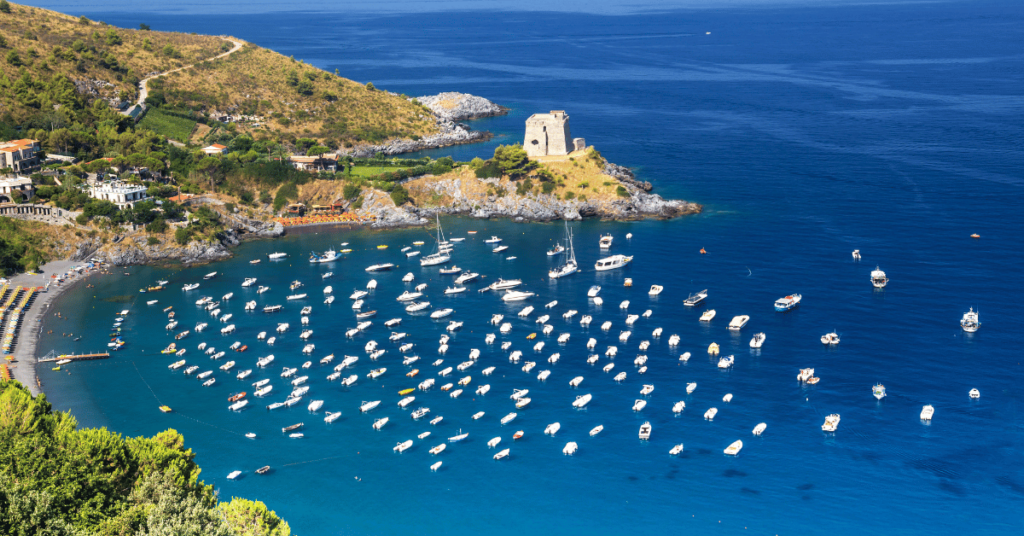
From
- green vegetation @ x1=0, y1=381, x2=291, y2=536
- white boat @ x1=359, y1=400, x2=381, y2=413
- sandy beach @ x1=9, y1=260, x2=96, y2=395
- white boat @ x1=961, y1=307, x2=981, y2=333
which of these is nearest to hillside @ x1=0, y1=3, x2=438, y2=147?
sandy beach @ x1=9, y1=260, x2=96, y2=395

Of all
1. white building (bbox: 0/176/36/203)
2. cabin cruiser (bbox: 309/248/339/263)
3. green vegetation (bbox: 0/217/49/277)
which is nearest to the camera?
green vegetation (bbox: 0/217/49/277)

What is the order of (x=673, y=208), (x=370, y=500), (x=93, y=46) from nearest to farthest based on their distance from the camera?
1. (x=370, y=500)
2. (x=673, y=208)
3. (x=93, y=46)

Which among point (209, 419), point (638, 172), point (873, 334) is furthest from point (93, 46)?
point (873, 334)

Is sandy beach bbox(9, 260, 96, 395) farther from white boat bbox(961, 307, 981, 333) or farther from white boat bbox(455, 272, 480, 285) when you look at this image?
white boat bbox(961, 307, 981, 333)

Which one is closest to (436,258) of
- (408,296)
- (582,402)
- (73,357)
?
(408,296)

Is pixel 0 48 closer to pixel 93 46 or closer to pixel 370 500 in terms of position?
pixel 93 46
